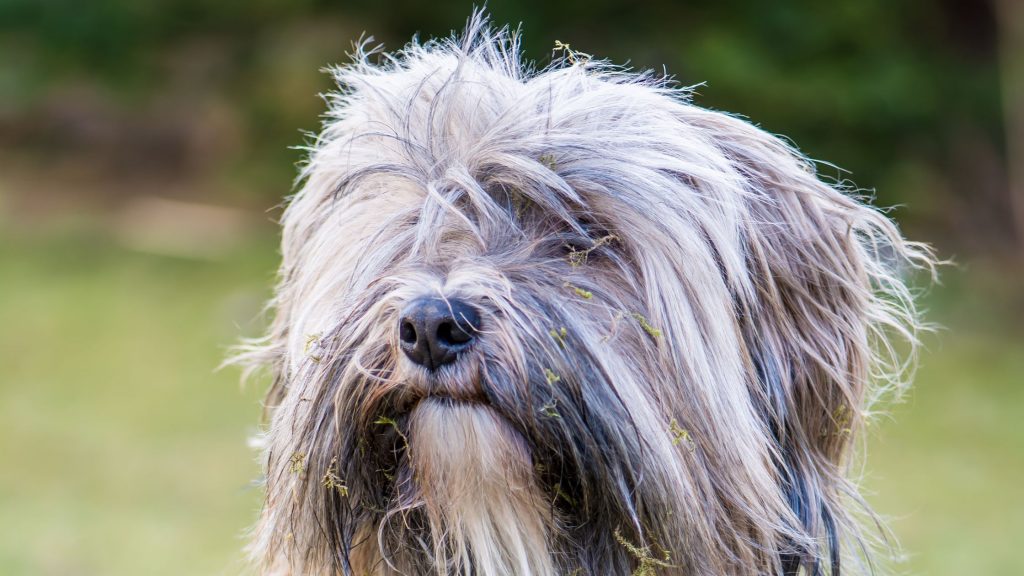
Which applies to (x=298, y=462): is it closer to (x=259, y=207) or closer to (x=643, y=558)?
(x=643, y=558)

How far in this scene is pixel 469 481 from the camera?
2.58 metres

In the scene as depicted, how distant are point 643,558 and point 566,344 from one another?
49cm

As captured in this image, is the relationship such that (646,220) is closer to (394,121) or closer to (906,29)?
(394,121)

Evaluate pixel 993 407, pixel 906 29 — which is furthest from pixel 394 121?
pixel 906 29

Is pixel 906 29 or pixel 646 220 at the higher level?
pixel 906 29

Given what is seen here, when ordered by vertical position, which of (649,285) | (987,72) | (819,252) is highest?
(987,72)

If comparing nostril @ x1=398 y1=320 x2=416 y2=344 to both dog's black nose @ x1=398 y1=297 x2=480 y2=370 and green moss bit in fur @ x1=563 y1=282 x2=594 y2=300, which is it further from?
green moss bit in fur @ x1=563 y1=282 x2=594 y2=300

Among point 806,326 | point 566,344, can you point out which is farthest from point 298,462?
point 806,326

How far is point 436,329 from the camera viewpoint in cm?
244

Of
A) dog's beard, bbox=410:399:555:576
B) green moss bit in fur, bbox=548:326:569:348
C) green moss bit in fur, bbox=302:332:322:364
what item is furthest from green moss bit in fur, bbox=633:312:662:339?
green moss bit in fur, bbox=302:332:322:364

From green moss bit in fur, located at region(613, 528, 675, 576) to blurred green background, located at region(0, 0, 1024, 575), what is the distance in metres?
4.24

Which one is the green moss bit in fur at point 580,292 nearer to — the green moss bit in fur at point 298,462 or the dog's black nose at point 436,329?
the dog's black nose at point 436,329

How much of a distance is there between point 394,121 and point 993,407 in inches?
274

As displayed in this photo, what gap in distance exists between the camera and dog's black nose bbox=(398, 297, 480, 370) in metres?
2.44
